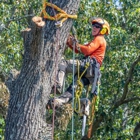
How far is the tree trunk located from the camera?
14.4 ft

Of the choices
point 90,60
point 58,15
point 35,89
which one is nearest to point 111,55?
point 90,60

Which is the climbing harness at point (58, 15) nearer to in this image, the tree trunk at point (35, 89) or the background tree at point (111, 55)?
the tree trunk at point (35, 89)

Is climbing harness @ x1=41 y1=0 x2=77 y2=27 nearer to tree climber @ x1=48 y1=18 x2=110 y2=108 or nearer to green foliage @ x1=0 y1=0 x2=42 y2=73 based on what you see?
tree climber @ x1=48 y1=18 x2=110 y2=108

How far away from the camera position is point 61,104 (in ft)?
16.3

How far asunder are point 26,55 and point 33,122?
0.54 metres

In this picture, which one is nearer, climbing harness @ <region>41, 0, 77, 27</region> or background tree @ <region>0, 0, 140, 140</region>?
climbing harness @ <region>41, 0, 77, 27</region>

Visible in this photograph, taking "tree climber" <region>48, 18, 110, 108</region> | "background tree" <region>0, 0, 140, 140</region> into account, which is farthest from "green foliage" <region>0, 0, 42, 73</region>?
"tree climber" <region>48, 18, 110, 108</region>

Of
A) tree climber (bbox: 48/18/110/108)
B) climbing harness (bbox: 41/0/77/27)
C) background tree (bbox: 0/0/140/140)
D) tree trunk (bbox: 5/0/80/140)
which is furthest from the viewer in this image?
background tree (bbox: 0/0/140/140)

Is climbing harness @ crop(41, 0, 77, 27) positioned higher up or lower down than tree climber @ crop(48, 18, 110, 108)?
higher up

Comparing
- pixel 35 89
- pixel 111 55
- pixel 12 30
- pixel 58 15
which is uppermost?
pixel 58 15

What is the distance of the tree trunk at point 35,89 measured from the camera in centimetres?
438

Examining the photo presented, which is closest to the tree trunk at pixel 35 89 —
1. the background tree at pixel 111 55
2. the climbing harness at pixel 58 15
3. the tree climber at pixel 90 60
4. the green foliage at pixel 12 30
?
the climbing harness at pixel 58 15

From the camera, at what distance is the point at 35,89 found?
445 centimetres

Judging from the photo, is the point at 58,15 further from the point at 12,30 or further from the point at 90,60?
the point at 12,30
